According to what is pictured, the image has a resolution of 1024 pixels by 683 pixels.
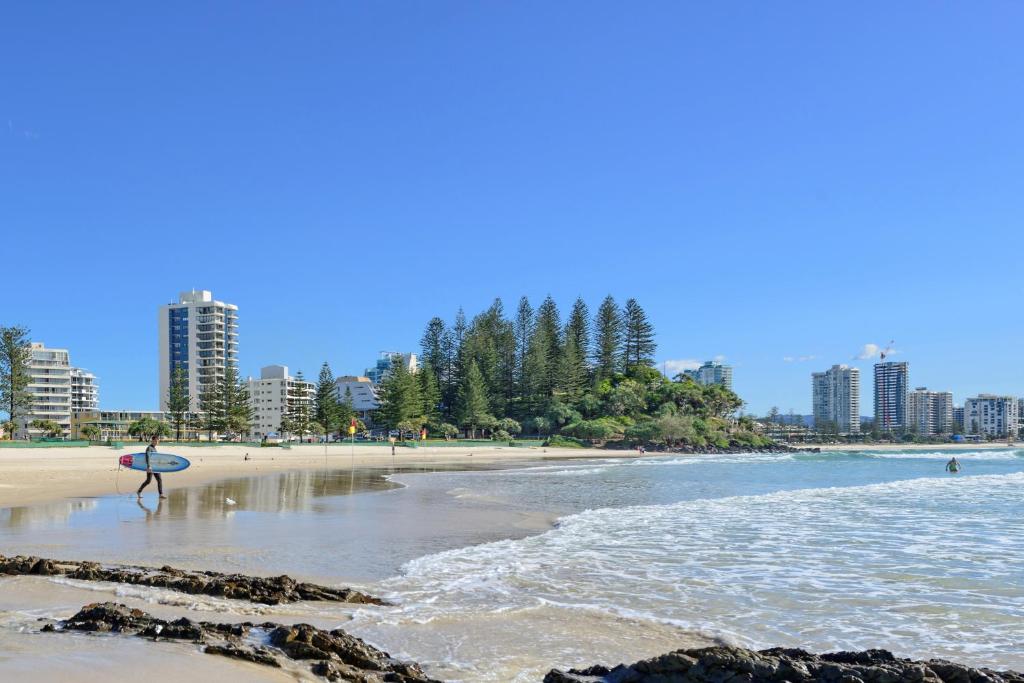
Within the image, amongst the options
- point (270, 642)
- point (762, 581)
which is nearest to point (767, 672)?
point (270, 642)

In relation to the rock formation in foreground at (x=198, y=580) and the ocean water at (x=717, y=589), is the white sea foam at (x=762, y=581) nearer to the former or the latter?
the ocean water at (x=717, y=589)

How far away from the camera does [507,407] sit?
84062 mm

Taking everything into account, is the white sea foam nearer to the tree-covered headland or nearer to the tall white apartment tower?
the tree-covered headland

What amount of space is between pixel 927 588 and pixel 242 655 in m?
7.48

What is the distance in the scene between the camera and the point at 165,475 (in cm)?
2738

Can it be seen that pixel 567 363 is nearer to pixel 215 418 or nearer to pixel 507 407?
pixel 507 407

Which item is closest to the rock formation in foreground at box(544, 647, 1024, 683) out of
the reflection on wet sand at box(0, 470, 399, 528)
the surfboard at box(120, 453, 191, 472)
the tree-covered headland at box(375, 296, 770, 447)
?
the reflection on wet sand at box(0, 470, 399, 528)

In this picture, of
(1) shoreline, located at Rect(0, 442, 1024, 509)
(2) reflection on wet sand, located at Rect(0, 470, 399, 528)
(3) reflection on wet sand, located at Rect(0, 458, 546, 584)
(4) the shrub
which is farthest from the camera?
(4) the shrub

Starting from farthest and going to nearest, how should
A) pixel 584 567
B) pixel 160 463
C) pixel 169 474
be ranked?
pixel 169 474
pixel 160 463
pixel 584 567

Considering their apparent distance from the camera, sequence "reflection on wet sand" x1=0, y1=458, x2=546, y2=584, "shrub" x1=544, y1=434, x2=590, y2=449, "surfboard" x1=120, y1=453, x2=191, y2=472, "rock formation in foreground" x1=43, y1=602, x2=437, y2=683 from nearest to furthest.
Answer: "rock formation in foreground" x1=43, y1=602, x2=437, y2=683 → "reflection on wet sand" x1=0, y1=458, x2=546, y2=584 → "surfboard" x1=120, y1=453, x2=191, y2=472 → "shrub" x1=544, y1=434, x2=590, y2=449

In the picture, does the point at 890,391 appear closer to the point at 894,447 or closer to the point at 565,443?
the point at 894,447

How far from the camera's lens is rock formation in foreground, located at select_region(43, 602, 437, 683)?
469cm

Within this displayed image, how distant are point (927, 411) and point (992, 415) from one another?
50.2 feet

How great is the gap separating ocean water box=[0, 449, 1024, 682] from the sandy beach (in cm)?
381
